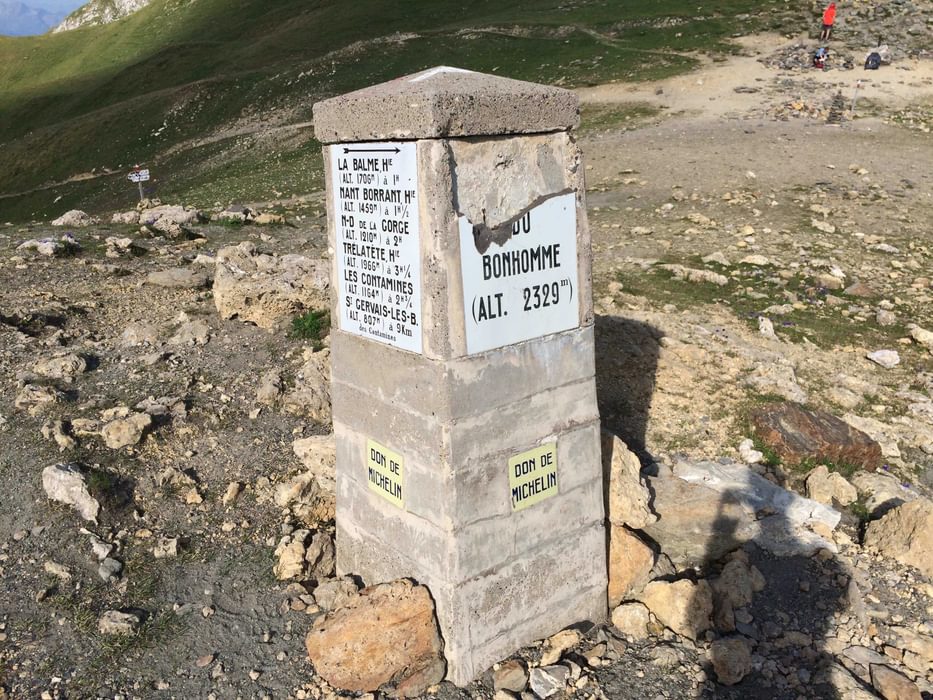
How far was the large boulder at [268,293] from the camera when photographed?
8.45 metres

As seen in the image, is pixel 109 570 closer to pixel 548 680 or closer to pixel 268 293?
pixel 548 680

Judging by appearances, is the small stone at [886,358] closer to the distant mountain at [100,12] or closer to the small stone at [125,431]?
the small stone at [125,431]

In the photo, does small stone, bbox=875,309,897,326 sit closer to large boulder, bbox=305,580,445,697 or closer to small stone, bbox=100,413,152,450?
large boulder, bbox=305,580,445,697

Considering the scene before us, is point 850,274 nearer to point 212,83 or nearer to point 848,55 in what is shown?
point 848,55

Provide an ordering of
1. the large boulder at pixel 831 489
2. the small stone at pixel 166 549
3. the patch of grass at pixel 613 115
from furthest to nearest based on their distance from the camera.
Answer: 1. the patch of grass at pixel 613 115
2. the large boulder at pixel 831 489
3. the small stone at pixel 166 549

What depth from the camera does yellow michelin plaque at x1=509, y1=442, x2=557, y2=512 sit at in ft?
14.5

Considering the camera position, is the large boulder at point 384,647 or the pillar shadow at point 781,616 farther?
the pillar shadow at point 781,616

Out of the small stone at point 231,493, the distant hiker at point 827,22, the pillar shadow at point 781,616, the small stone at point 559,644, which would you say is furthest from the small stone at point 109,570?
the distant hiker at point 827,22

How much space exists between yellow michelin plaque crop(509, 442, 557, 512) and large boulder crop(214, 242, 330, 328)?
4.55 meters

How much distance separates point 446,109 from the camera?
12.3ft

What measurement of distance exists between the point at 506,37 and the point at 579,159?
35.0m

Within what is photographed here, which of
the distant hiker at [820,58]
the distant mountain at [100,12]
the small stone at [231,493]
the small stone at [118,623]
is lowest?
the small stone at [118,623]

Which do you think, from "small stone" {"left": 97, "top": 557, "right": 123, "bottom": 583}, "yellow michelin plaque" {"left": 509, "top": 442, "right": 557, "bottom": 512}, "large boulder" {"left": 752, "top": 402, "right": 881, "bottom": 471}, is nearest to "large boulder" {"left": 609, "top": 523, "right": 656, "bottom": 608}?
"yellow michelin plaque" {"left": 509, "top": 442, "right": 557, "bottom": 512}

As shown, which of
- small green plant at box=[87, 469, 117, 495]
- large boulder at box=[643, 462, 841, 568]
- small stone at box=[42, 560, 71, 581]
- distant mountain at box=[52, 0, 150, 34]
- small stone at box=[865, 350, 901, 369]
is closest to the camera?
small stone at box=[42, 560, 71, 581]
